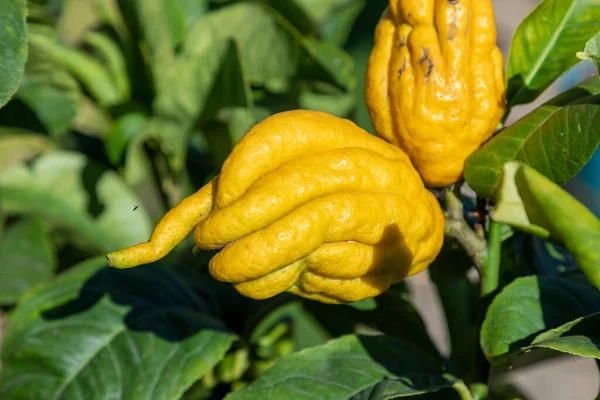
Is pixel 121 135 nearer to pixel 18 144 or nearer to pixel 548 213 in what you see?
pixel 18 144

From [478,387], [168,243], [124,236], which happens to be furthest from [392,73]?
[124,236]

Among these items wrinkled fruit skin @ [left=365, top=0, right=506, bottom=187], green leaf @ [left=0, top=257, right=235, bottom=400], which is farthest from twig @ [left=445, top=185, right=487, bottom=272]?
green leaf @ [left=0, top=257, right=235, bottom=400]

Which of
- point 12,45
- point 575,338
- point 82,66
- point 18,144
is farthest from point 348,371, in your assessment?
point 18,144

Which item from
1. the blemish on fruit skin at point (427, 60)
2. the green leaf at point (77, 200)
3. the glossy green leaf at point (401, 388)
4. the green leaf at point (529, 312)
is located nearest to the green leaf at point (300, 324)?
the green leaf at point (77, 200)

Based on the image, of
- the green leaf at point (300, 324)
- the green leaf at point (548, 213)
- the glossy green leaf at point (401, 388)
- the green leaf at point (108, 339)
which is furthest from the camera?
the green leaf at point (300, 324)

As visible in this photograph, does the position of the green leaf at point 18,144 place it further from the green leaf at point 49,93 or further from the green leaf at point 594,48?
the green leaf at point 594,48

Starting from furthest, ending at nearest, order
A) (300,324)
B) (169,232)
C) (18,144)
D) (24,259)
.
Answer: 1. (18,144)
2. (300,324)
3. (24,259)
4. (169,232)

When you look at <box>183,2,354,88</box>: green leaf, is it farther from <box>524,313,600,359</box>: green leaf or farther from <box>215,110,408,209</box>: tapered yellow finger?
<box>524,313,600,359</box>: green leaf

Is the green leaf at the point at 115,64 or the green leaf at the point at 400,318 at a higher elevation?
the green leaf at the point at 115,64
